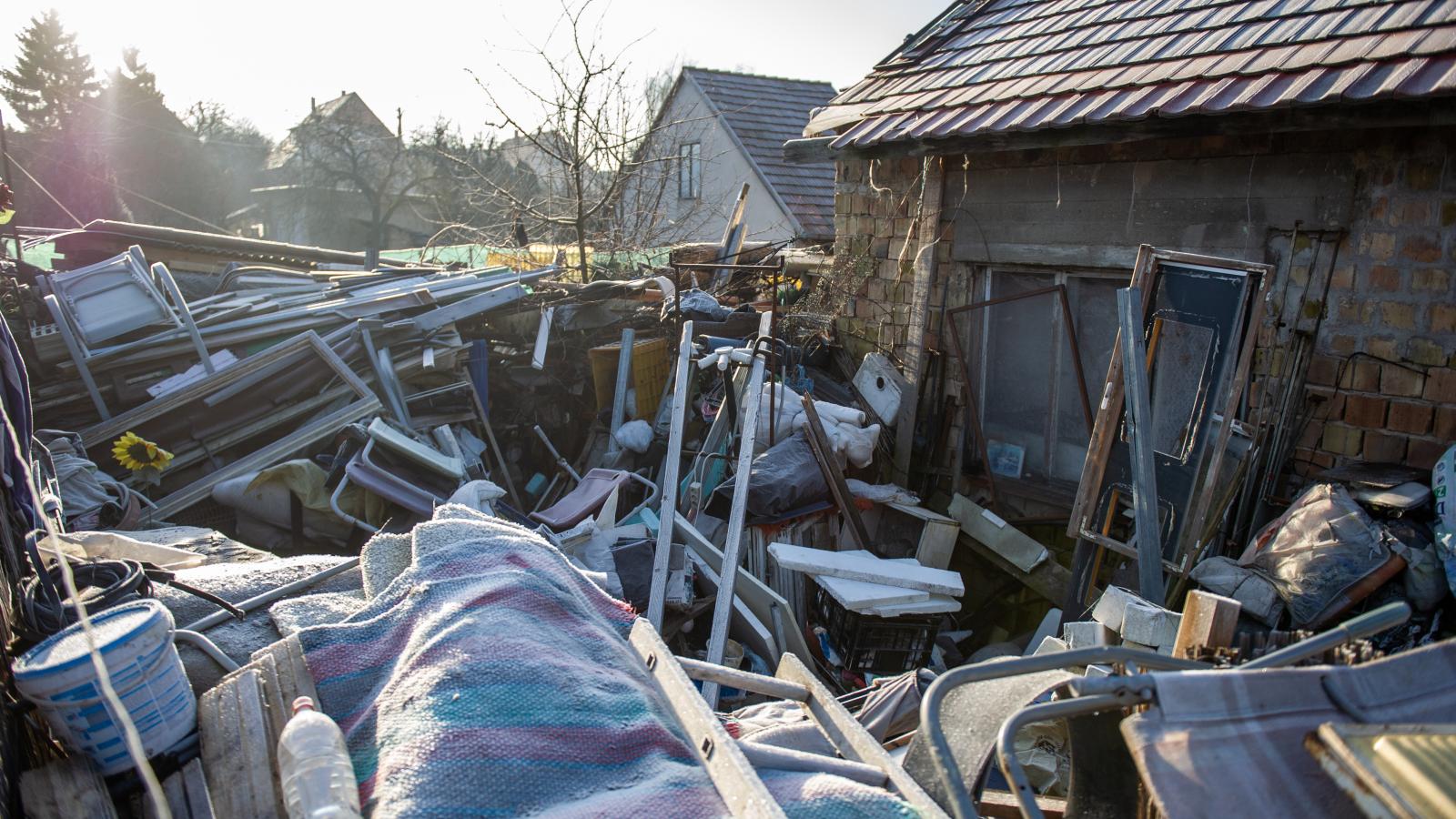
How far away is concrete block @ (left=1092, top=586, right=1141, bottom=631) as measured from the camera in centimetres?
364

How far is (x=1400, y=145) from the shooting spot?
4078mm

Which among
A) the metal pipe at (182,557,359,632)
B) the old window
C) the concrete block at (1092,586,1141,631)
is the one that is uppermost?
the old window

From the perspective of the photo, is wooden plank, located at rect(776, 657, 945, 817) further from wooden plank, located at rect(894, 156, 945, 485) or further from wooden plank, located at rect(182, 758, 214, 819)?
wooden plank, located at rect(894, 156, 945, 485)

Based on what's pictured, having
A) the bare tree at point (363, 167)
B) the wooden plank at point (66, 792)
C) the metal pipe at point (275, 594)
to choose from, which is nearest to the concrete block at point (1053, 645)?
the metal pipe at point (275, 594)

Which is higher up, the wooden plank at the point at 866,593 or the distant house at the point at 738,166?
the distant house at the point at 738,166

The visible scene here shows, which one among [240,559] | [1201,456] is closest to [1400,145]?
[1201,456]

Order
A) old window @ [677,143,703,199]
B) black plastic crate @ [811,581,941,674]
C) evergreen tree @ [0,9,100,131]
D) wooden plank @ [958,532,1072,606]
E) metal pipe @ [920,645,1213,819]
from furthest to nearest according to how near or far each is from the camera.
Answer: evergreen tree @ [0,9,100,131] → old window @ [677,143,703,199] → wooden plank @ [958,532,1072,606] → black plastic crate @ [811,581,941,674] → metal pipe @ [920,645,1213,819]

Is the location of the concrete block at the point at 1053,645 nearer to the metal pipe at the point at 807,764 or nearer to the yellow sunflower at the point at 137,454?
the metal pipe at the point at 807,764

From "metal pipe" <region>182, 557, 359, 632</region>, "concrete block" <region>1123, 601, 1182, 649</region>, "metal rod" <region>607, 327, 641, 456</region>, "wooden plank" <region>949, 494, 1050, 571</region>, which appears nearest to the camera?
"metal pipe" <region>182, 557, 359, 632</region>

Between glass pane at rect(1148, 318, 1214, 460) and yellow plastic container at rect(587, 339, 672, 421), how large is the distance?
4.25 metres

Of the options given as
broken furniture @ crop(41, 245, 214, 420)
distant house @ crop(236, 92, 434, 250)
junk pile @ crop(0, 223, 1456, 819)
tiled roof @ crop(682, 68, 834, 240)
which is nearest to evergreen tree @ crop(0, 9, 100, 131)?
distant house @ crop(236, 92, 434, 250)

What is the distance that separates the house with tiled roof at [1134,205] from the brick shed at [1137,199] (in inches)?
0.5

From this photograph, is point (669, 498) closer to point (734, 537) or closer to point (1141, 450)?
point (734, 537)

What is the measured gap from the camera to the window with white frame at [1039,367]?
5.62m
